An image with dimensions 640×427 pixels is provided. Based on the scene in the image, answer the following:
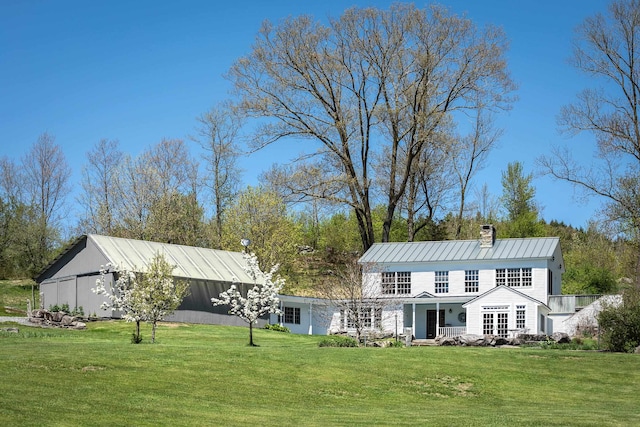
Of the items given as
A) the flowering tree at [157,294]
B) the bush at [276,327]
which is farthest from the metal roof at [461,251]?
the flowering tree at [157,294]

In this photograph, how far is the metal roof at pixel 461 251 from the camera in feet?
173

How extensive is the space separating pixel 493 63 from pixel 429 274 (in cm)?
1320

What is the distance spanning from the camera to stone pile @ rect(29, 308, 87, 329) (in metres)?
42.8

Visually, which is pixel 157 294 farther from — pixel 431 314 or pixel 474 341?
pixel 431 314

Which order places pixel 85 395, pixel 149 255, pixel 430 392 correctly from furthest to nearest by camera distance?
pixel 149 255, pixel 430 392, pixel 85 395

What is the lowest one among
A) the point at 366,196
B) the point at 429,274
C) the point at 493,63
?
the point at 429,274

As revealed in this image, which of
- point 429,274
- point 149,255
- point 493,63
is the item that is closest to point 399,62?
point 493,63

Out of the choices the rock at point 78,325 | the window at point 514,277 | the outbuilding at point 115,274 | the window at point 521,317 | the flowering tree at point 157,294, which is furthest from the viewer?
the window at point 514,277

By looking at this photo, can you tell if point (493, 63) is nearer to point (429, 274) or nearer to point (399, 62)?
point (399, 62)

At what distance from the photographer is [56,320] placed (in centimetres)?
4362

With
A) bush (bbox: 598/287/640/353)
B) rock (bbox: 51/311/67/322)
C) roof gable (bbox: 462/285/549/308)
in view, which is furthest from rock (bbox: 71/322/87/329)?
bush (bbox: 598/287/640/353)

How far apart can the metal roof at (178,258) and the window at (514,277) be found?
14.7 m

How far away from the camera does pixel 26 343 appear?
2869 centimetres

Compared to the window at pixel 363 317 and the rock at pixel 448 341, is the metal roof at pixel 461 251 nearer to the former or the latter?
the window at pixel 363 317
